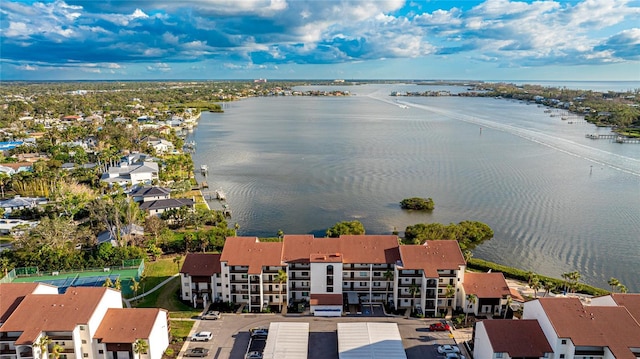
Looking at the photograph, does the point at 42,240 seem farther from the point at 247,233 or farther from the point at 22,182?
the point at 22,182

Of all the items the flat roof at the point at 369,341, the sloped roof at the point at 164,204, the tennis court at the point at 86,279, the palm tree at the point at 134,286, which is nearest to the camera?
the flat roof at the point at 369,341

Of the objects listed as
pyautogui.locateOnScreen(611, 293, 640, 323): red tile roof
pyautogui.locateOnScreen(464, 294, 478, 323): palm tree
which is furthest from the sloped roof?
pyautogui.locateOnScreen(611, 293, 640, 323): red tile roof

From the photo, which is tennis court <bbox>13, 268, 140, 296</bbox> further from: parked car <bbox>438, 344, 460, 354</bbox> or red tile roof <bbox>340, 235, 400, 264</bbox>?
parked car <bbox>438, 344, 460, 354</bbox>

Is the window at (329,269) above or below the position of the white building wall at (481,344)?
above

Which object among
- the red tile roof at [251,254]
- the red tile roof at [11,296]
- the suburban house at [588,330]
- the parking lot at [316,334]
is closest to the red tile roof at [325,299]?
the parking lot at [316,334]

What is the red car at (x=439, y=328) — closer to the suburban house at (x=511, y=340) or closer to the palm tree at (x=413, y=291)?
the palm tree at (x=413, y=291)
